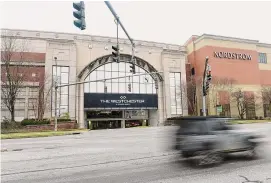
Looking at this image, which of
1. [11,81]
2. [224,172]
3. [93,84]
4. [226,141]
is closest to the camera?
[224,172]

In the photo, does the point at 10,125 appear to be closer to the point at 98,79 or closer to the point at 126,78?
the point at 98,79

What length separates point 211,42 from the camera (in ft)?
185

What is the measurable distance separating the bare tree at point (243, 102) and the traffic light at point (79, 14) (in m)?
48.2

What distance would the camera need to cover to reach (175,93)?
52.0m

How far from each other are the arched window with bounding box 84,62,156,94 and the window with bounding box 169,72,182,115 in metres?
4.36

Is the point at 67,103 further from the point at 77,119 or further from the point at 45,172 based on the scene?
the point at 45,172

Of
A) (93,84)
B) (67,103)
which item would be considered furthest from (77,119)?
(93,84)

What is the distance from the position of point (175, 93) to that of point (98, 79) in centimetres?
1765

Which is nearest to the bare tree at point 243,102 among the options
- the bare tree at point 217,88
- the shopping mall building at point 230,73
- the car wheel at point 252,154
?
the shopping mall building at point 230,73

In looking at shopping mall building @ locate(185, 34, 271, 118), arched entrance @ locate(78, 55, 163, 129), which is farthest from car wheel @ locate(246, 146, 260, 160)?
shopping mall building @ locate(185, 34, 271, 118)

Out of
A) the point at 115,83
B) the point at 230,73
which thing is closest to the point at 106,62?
the point at 115,83

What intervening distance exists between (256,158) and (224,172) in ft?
7.35

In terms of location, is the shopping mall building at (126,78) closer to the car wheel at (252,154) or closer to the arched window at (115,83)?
the arched window at (115,83)

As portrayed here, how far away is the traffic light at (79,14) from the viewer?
9234 mm
